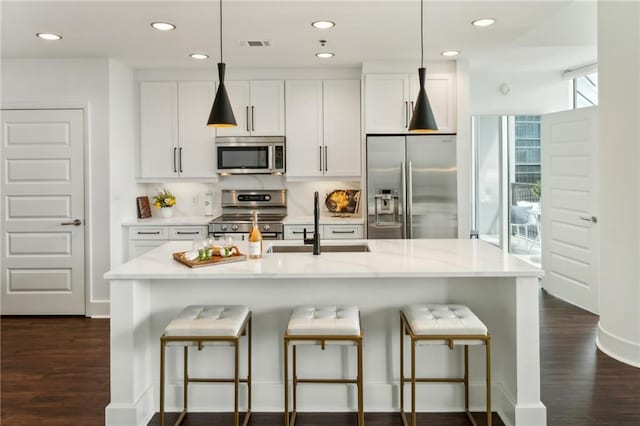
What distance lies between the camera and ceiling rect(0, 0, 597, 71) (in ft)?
12.2

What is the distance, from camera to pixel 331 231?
5445mm

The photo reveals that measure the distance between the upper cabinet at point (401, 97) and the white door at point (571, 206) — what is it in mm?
1177

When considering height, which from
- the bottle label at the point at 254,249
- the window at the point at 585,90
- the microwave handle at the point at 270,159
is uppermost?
the window at the point at 585,90

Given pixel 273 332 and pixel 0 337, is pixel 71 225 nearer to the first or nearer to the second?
pixel 0 337

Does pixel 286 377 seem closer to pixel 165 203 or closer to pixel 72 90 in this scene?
pixel 165 203

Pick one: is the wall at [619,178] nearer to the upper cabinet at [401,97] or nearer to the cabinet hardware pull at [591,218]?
the cabinet hardware pull at [591,218]

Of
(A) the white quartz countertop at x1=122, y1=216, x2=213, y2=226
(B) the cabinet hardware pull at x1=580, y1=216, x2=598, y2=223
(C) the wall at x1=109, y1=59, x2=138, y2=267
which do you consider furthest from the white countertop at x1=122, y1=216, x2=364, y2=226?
(B) the cabinet hardware pull at x1=580, y1=216, x2=598, y2=223

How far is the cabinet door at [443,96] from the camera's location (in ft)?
17.8

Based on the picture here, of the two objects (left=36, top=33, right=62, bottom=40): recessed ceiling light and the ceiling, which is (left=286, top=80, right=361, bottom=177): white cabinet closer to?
the ceiling

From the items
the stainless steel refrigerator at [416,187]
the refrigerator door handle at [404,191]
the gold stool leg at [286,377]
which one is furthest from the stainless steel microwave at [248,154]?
the gold stool leg at [286,377]

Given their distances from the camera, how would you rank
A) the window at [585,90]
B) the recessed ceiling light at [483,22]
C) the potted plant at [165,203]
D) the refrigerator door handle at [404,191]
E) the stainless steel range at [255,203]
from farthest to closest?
the window at [585,90], the stainless steel range at [255,203], the potted plant at [165,203], the refrigerator door handle at [404,191], the recessed ceiling light at [483,22]

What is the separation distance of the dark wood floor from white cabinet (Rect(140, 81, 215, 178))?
179 cm

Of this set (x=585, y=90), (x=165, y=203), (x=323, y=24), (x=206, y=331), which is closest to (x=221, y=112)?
(x=206, y=331)

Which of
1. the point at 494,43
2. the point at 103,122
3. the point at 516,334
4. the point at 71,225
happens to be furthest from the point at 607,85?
the point at 71,225
